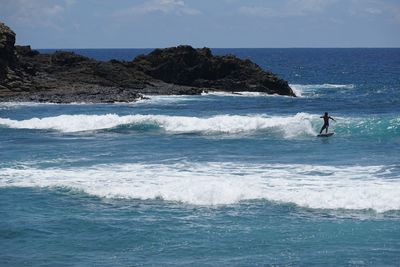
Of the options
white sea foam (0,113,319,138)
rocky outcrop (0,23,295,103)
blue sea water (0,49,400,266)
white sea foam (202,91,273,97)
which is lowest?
blue sea water (0,49,400,266)

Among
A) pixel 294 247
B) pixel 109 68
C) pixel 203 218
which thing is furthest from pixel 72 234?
pixel 109 68

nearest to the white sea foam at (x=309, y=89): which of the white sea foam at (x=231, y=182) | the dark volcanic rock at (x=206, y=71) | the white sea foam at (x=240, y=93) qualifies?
the dark volcanic rock at (x=206, y=71)

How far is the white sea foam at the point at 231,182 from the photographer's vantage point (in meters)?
19.7

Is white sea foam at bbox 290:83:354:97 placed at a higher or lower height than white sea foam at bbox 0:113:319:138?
higher

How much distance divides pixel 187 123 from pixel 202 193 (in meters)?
18.4

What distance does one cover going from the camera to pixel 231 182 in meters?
21.7

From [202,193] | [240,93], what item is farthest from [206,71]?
[202,193]

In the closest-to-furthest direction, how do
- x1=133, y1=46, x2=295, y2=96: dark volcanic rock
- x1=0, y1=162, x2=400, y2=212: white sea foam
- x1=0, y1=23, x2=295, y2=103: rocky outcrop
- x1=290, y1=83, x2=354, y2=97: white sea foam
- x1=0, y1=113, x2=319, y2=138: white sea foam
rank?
x1=0, y1=162, x2=400, y2=212: white sea foam
x1=0, y1=113, x2=319, y2=138: white sea foam
x1=0, y1=23, x2=295, y2=103: rocky outcrop
x1=133, y1=46, x2=295, y2=96: dark volcanic rock
x1=290, y1=83, x2=354, y2=97: white sea foam

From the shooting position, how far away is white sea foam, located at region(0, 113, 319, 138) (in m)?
36.3

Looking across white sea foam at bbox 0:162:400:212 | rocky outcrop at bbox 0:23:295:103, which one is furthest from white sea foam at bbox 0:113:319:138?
rocky outcrop at bbox 0:23:295:103

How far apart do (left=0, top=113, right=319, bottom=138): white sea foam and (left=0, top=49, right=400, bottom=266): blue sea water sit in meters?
0.12

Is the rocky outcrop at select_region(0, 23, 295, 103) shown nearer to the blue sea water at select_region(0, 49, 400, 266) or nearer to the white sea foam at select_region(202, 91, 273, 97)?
the white sea foam at select_region(202, 91, 273, 97)

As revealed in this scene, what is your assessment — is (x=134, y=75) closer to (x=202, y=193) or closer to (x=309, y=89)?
(x=309, y=89)

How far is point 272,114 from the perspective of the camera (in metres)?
44.3
